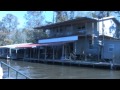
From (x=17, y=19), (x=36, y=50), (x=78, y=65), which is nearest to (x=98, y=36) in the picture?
(x=78, y=65)

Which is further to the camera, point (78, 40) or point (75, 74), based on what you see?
point (78, 40)

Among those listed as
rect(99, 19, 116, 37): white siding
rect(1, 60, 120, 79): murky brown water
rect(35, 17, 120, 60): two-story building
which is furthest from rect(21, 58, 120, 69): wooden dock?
rect(99, 19, 116, 37): white siding

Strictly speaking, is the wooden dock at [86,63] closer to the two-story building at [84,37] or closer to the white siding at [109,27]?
the two-story building at [84,37]

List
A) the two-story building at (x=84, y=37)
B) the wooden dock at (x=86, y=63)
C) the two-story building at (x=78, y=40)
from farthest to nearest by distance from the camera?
the two-story building at (x=78, y=40) < the two-story building at (x=84, y=37) < the wooden dock at (x=86, y=63)

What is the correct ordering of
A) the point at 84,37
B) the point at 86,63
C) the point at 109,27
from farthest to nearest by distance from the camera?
the point at 109,27
the point at 84,37
the point at 86,63

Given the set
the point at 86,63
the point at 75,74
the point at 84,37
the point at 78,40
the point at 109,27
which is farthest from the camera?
the point at 109,27

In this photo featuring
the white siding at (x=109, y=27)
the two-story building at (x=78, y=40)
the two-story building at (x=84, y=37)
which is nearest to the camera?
the two-story building at (x=84, y=37)

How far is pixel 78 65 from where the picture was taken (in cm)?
3055

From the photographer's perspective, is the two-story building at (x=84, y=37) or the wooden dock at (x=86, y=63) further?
the two-story building at (x=84, y=37)

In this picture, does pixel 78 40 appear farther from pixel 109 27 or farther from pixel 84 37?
pixel 109 27

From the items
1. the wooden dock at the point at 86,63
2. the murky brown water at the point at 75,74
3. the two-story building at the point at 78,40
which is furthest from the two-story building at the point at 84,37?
the murky brown water at the point at 75,74

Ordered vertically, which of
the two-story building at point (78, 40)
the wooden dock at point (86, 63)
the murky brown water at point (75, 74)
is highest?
the two-story building at point (78, 40)

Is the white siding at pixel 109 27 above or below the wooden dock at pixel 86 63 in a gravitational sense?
above

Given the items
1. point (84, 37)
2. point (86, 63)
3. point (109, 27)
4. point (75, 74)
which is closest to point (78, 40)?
point (84, 37)
